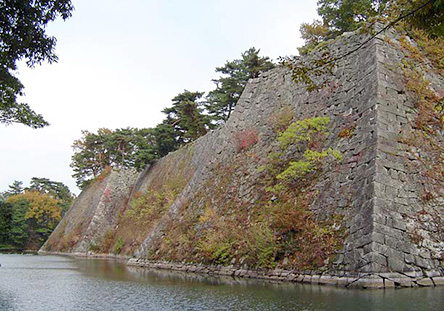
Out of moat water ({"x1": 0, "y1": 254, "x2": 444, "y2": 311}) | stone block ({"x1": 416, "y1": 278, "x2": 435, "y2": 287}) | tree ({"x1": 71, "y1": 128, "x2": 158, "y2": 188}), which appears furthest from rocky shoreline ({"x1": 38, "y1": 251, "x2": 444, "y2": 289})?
tree ({"x1": 71, "y1": 128, "x2": 158, "y2": 188})

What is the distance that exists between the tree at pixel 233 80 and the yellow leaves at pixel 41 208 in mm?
36494

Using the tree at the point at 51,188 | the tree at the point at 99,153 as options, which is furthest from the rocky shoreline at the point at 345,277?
the tree at the point at 51,188

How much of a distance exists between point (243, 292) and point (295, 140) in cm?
718

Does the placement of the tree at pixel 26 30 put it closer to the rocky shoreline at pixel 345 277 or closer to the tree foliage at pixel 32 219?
the rocky shoreline at pixel 345 277

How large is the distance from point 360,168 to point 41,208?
5513 centimetres

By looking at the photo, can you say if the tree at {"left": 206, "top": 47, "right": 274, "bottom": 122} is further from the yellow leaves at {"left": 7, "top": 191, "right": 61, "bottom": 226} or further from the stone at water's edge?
the yellow leaves at {"left": 7, "top": 191, "right": 61, "bottom": 226}

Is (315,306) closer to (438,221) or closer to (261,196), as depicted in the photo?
(438,221)

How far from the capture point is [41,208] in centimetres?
5584

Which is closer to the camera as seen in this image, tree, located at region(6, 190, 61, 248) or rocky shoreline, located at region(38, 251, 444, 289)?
rocky shoreline, located at region(38, 251, 444, 289)

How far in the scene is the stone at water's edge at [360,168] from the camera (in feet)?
28.7

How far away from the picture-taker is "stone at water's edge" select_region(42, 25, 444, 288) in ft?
28.7

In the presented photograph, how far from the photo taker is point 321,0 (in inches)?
1042

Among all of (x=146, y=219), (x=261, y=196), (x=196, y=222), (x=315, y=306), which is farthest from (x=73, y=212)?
(x=315, y=306)

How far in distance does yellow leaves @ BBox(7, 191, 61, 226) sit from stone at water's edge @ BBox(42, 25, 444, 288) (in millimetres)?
42613
